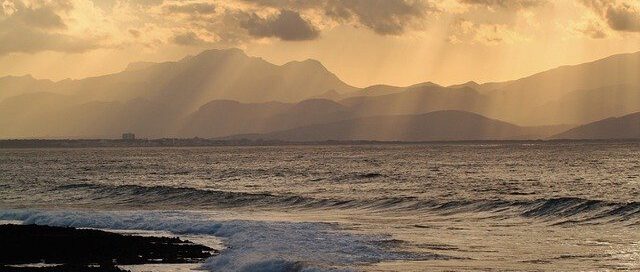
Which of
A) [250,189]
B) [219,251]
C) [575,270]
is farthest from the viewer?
[250,189]

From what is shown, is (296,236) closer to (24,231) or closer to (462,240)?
(462,240)

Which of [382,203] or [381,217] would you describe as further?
[382,203]

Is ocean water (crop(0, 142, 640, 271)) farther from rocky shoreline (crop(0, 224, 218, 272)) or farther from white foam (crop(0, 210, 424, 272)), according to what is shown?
rocky shoreline (crop(0, 224, 218, 272))

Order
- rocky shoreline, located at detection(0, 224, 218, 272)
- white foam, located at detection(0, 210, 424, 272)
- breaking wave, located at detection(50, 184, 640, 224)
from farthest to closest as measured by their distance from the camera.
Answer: breaking wave, located at detection(50, 184, 640, 224) → rocky shoreline, located at detection(0, 224, 218, 272) → white foam, located at detection(0, 210, 424, 272)

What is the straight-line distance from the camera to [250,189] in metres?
73.7

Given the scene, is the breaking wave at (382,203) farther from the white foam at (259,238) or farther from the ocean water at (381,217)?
the white foam at (259,238)

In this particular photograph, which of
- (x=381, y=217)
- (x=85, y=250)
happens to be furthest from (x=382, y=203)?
(x=85, y=250)

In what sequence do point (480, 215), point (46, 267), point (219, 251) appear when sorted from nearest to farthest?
point (46, 267) → point (219, 251) → point (480, 215)

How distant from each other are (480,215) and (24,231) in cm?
2365

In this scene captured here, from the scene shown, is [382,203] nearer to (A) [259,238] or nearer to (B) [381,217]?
(B) [381,217]

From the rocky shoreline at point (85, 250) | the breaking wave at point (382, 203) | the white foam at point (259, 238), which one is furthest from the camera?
the breaking wave at point (382, 203)

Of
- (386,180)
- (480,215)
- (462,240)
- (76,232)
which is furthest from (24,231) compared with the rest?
(386,180)

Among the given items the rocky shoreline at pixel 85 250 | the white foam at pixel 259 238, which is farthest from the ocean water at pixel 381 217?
the rocky shoreline at pixel 85 250

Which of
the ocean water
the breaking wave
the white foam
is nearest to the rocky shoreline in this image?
the ocean water
